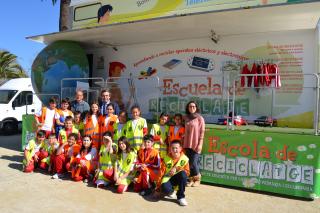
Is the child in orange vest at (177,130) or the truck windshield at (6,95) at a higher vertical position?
the truck windshield at (6,95)

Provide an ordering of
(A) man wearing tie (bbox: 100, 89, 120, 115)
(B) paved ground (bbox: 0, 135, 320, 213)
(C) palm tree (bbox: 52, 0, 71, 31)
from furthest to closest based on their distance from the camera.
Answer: (C) palm tree (bbox: 52, 0, 71, 31) → (A) man wearing tie (bbox: 100, 89, 120, 115) → (B) paved ground (bbox: 0, 135, 320, 213)

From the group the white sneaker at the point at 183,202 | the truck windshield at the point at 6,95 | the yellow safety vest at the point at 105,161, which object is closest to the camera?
the white sneaker at the point at 183,202

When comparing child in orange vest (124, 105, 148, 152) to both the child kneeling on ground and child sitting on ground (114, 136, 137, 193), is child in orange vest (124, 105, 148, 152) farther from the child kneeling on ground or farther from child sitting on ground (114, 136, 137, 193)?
the child kneeling on ground

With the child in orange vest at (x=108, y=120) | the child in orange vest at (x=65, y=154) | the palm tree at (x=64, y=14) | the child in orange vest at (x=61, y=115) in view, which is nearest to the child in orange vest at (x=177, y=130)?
the child in orange vest at (x=108, y=120)

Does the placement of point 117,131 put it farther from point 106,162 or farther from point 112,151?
point 106,162

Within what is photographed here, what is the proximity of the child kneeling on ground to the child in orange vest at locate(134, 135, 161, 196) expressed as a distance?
11.3 inches

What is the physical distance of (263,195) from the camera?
18.8ft

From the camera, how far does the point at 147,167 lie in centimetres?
571

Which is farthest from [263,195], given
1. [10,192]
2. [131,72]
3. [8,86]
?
[8,86]

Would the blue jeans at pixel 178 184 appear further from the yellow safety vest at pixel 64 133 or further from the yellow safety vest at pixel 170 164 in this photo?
the yellow safety vest at pixel 64 133

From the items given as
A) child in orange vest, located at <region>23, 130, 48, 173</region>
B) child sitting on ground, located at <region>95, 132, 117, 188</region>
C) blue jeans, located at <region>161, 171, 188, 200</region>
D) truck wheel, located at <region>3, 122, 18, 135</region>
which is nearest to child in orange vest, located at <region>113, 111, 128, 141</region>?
child sitting on ground, located at <region>95, 132, 117, 188</region>

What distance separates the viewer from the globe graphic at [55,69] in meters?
9.70

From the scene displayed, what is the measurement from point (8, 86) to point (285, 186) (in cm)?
1164

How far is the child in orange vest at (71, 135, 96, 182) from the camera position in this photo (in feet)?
20.9
